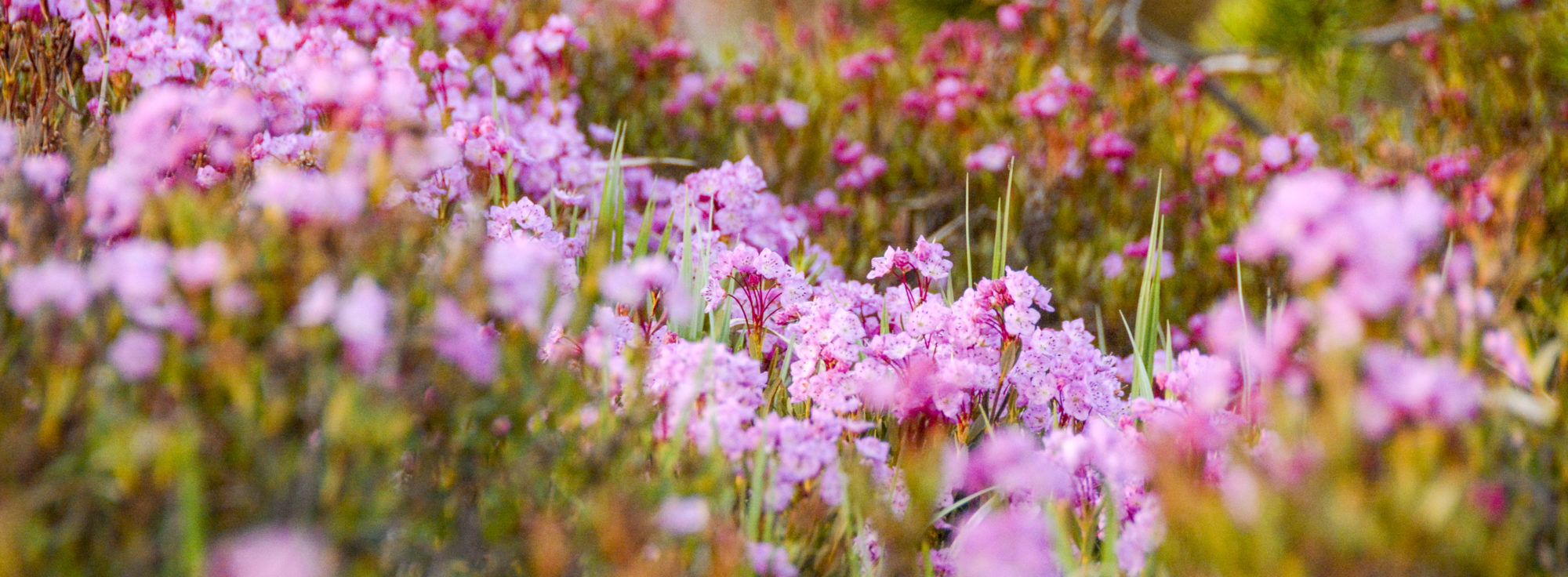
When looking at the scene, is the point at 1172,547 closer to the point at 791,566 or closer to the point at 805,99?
the point at 791,566

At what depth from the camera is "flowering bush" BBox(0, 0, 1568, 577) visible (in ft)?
3.47

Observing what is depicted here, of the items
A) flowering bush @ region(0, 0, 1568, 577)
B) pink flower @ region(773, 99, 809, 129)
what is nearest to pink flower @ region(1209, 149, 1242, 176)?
flowering bush @ region(0, 0, 1568, 577)

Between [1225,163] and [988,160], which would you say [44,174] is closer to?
[988,160]

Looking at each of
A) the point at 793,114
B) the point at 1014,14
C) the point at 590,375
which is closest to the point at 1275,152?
the point at 1014,14

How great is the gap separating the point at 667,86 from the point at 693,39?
98.2 inches

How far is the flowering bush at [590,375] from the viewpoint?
1.06m

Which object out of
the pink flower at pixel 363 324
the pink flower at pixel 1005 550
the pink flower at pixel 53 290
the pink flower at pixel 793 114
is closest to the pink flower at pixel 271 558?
the pink flower at pixel 363 324

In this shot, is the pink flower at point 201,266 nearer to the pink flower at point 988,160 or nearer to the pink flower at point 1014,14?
the pink flower at point 988,160

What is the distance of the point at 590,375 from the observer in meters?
1.59

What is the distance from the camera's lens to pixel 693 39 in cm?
730

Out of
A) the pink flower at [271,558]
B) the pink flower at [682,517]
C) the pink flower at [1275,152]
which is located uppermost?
the pink flower at [271,558]

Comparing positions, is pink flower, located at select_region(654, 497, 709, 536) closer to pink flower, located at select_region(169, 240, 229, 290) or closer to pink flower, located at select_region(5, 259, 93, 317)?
pink flower, located at select_region(169, 240, 229, 290)

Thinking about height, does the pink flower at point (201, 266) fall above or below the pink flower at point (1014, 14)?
above

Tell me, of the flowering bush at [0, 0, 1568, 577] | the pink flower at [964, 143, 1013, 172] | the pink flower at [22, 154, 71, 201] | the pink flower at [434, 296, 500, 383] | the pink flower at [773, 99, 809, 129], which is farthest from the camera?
the pink flower at [773, 99, 809, 129]
